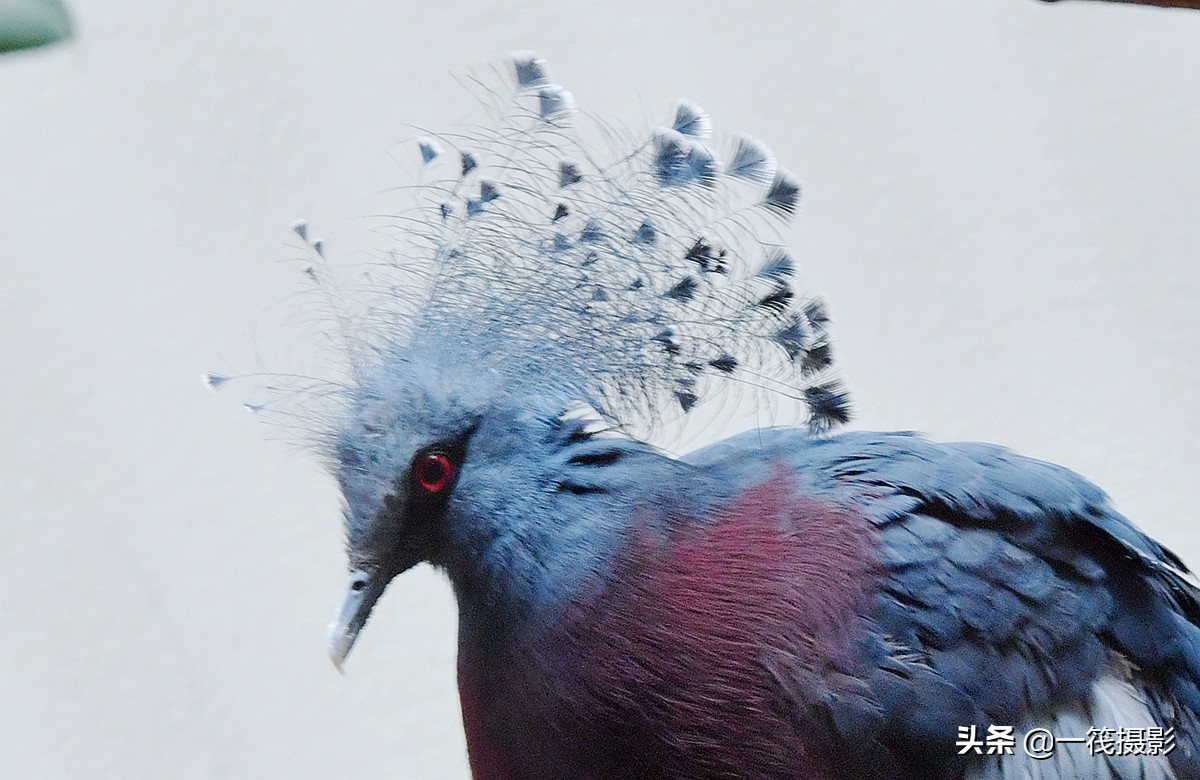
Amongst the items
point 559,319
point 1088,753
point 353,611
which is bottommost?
point 1088,753

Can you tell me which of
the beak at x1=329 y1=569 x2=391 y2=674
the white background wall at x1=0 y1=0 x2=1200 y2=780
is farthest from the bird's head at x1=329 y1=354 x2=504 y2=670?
the white background wall at x1=0 y1=0 x2=1200 y2=780

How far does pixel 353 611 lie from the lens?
3.11 ft

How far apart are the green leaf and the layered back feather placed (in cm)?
72

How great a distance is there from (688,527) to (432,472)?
0.84 ft

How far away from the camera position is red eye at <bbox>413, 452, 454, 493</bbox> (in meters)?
0.96

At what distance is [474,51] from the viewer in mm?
1373

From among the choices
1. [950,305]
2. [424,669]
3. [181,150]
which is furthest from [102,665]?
[950,305]

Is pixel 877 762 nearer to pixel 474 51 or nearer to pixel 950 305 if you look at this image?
pixel 950 305

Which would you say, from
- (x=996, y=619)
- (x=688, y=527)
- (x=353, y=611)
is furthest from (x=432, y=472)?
(x=996, y=619)

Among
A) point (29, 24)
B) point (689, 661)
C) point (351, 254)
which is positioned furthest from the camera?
point (351, 254)

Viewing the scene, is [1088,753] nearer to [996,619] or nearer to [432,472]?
[996,619]

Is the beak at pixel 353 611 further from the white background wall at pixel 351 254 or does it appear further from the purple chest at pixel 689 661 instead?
the white background wall at pixel 351 254

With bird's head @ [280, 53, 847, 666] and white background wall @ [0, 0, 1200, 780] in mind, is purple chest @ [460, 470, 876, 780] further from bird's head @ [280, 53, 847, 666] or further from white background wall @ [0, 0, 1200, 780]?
white background wall @ [0, 0, 1200, 780]

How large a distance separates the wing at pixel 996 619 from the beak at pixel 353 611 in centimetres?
44
